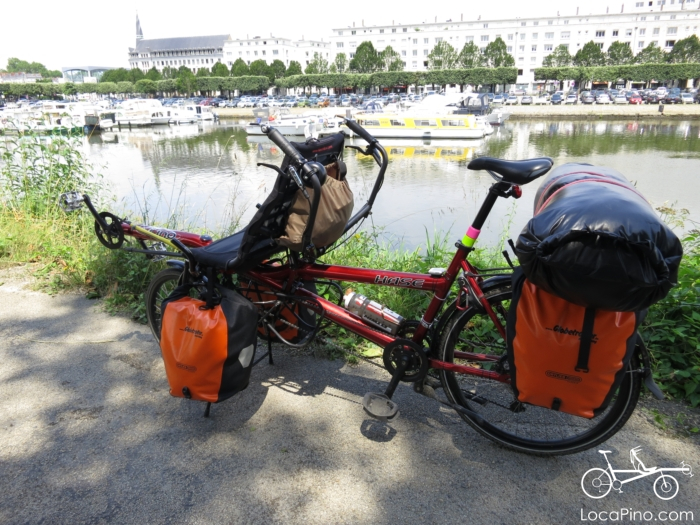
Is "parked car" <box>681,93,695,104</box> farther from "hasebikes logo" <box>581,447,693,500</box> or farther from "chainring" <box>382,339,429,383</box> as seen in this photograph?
"chainring" <box>382,339,429,383</box>

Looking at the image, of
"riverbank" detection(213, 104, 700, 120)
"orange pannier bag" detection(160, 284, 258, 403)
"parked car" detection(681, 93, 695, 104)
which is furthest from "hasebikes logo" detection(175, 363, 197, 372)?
"parked car" detection(681, 93, 695, 104)

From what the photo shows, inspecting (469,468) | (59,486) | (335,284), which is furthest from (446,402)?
(59,486)

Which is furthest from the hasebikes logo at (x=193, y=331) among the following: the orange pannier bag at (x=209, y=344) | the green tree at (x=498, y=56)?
the green tree at (x=498, y=56)

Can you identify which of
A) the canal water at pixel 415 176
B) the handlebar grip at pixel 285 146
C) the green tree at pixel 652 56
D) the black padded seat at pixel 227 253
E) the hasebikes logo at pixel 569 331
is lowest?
the canal water at pixel 415 176

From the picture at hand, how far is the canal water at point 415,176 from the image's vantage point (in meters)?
8.24

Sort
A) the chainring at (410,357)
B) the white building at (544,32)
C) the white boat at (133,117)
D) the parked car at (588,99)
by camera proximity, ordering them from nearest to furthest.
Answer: the chainring at (410,357) → the white boat at (133,117) → the parked car at (588,99) → the white building at (544,32)

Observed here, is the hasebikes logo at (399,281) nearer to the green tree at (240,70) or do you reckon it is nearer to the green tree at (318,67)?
the green tree at (318,67)

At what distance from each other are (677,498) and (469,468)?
0.91 m

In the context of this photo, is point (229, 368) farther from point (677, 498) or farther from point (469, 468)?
point (677, 498)

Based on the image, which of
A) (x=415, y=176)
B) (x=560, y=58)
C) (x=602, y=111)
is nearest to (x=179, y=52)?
(x=560, y=58)

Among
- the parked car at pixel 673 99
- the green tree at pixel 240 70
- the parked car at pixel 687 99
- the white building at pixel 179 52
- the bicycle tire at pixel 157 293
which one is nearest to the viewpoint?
the bicycle tire at pixel 157 293

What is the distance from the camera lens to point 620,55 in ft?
260

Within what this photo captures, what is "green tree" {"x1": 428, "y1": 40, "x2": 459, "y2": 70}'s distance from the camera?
297ft

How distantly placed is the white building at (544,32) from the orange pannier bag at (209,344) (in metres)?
92.8
